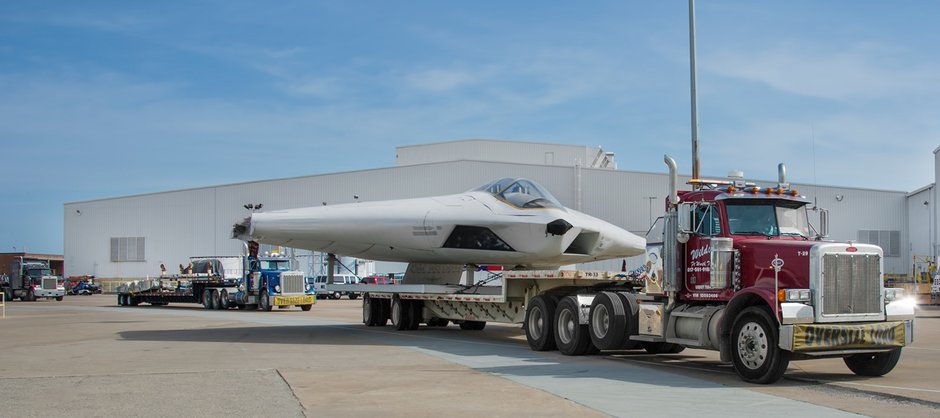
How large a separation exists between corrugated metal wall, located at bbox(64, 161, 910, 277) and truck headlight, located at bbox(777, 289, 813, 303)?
3673cm

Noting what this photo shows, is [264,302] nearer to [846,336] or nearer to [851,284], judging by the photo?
[851,284]

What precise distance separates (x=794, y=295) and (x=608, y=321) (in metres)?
4.13

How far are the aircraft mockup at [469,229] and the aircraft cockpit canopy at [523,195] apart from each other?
2cm

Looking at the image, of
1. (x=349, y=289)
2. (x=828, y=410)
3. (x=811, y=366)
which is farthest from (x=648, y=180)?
(x=828, y=410)

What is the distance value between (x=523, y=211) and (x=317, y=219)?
4982 millimetres

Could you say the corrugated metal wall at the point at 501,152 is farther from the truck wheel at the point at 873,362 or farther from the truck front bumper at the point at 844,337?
the truck front bumper at the point at 844,337

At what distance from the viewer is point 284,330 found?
24234 mm

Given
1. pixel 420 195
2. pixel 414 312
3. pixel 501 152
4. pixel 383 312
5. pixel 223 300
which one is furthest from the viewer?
pixel 501 152

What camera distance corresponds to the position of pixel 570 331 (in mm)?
16328

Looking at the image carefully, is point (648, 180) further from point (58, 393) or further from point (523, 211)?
point (58, 393)

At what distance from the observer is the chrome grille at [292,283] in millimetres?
39344

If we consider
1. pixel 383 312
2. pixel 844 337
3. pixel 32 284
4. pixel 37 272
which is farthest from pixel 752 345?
pixel 37 272

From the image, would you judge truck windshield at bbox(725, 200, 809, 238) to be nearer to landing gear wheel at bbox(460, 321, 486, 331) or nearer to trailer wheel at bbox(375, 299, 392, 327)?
landing gear wheel at bbox(460, 321, 486, 331)

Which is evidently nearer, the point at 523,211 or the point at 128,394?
the point at 128,394
